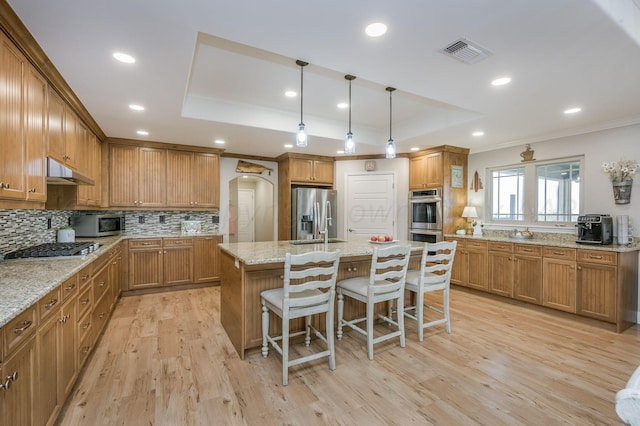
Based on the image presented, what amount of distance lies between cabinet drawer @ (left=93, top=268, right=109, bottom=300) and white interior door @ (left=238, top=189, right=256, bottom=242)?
347 cm

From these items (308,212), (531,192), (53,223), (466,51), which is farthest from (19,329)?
(531,192)

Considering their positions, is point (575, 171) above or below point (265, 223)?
above

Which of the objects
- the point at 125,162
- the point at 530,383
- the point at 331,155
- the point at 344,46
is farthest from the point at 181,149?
the point at 530,383

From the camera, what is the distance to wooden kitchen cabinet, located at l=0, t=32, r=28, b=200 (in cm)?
176

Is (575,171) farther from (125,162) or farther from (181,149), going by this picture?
(125,162)

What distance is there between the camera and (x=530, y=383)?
91.7 inches

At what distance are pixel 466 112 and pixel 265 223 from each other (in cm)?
420

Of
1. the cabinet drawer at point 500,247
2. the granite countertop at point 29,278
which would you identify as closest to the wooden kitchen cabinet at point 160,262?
the granite countertop at point 29,278

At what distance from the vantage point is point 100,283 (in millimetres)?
2975

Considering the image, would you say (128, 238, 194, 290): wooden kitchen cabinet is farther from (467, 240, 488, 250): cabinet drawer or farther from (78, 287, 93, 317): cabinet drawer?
(467, 240, 488, 250): cabinet drawer

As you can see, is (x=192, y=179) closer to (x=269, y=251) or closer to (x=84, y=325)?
(x=269, y=251)

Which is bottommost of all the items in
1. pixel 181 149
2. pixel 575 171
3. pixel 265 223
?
pixel 265 223

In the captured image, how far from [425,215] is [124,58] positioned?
4.66 metres

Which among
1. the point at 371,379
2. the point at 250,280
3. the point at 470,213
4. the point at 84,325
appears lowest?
the point at 371,379
